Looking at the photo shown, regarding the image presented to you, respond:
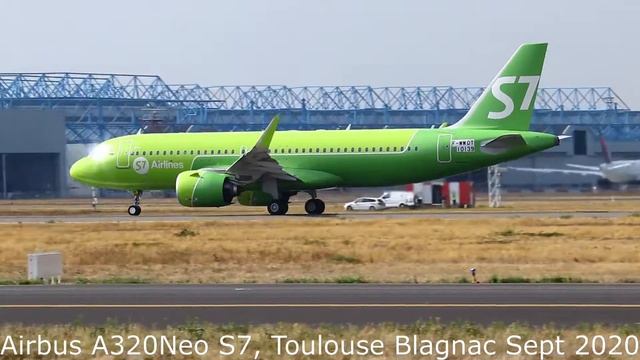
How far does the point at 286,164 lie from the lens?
45.8m

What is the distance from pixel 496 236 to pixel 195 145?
58.5 ft

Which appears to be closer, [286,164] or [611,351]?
[611,351]

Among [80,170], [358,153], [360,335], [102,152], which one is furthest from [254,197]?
[360,335]

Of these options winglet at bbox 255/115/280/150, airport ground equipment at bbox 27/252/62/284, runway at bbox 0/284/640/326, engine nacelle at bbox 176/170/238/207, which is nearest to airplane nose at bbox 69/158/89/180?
engine nacelle at bbox 176/170/238/207

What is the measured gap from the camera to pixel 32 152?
337ft

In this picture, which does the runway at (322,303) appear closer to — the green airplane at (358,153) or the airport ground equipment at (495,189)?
the green airplane at (358,153)

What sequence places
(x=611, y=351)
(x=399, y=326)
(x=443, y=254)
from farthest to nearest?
(x=443, y=254) < (x=399, y=326) < (x=611, y=351)

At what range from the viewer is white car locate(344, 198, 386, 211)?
214 ft

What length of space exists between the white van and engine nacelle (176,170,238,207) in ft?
75.2

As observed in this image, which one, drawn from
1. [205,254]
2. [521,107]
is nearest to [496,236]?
[205,254]

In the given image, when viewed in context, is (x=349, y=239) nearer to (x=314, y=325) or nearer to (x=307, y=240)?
(x=307, y=240)

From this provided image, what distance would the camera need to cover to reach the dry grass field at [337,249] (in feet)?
78.6

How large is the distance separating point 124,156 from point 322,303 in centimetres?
3228

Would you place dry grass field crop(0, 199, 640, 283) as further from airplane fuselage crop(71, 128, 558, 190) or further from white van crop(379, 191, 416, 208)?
white van crop(379, 191, 416, 208)
